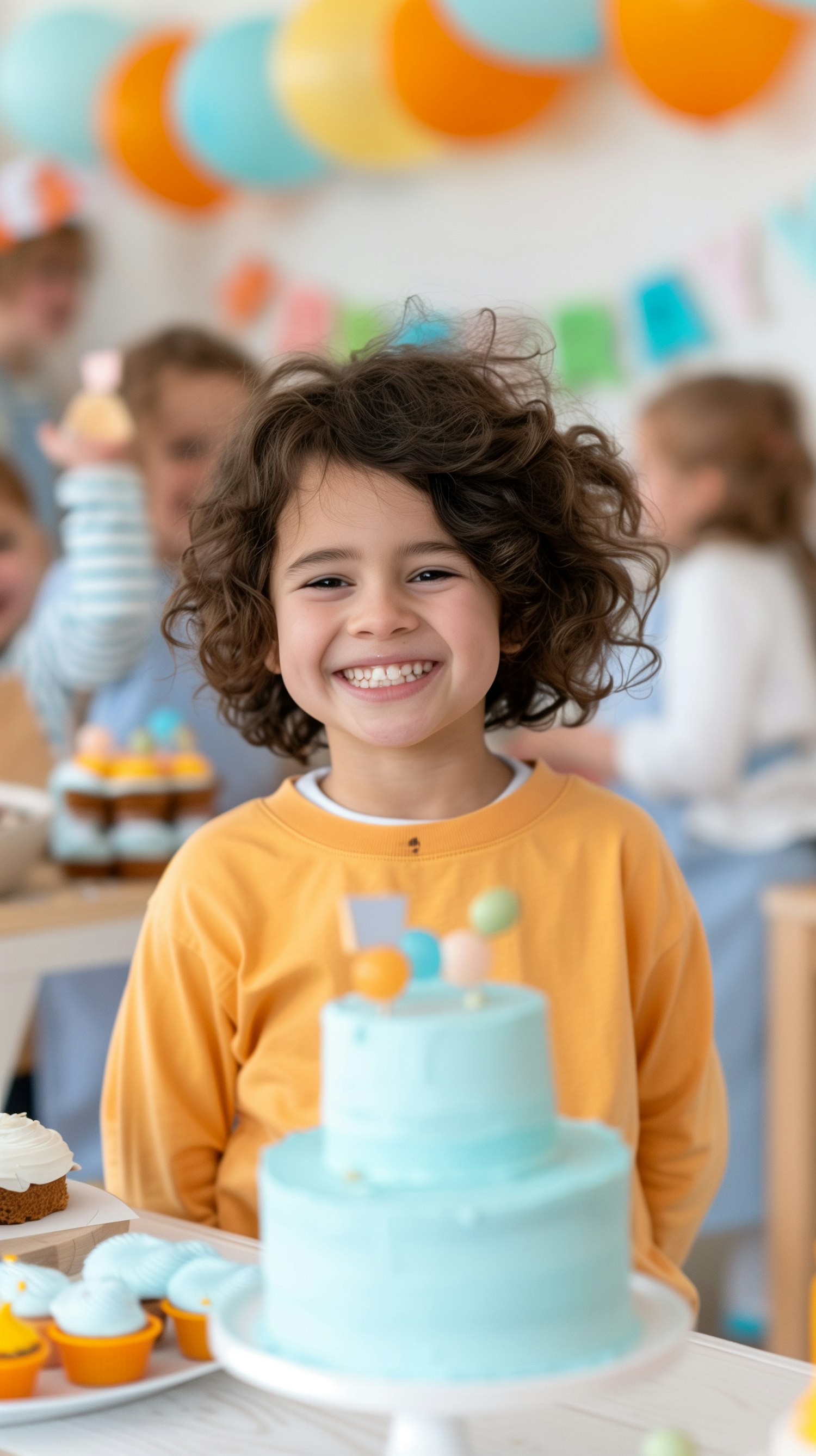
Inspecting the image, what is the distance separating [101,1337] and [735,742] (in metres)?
1.72

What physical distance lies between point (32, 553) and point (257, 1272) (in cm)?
183

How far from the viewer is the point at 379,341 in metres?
1.16

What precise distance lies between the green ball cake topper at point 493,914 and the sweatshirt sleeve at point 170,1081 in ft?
1.41

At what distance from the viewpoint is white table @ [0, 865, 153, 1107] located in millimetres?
1628

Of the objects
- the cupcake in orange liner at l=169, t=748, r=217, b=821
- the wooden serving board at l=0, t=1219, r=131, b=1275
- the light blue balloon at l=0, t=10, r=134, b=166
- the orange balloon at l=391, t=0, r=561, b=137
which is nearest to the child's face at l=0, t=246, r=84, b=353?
the light blue balloon at l=0, t=10, r=134, b=166

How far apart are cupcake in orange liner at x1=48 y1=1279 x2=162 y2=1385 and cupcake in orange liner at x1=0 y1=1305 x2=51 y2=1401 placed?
0.5 inches

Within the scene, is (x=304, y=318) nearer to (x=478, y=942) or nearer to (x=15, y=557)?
(x=15, y=557)

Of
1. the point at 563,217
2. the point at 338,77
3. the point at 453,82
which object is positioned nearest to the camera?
the point at 453,82

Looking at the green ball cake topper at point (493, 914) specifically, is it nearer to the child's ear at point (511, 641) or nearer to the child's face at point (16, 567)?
the child's ear at point (511, 641)

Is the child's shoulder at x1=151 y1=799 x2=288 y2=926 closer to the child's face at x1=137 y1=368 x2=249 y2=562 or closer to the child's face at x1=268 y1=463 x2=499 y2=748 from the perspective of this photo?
the child's face at x1=268 y1=463 x2=499 y2=748

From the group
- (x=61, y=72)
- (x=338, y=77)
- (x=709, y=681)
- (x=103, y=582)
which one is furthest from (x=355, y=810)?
(x=61, y=72)

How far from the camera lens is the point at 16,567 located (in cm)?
237

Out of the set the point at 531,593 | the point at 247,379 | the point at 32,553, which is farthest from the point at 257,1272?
the point at 32,553

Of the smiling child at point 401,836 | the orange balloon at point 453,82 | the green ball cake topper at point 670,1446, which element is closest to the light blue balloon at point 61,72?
the orange balloon at point 453,82
